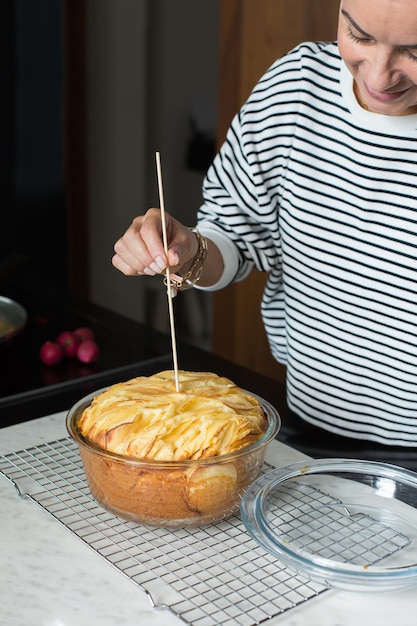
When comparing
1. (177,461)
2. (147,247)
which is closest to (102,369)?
(147,247)

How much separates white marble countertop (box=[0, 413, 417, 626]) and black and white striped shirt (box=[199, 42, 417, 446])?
22.6 inches

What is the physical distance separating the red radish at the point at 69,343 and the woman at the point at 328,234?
0.31 meters

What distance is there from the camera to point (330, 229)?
1491 millimetres

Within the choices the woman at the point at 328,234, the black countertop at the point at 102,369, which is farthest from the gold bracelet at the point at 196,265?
the black countertop at the point at 102,369

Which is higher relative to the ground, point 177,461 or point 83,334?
point 177,461

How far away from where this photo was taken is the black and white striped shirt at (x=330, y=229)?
55.9 inches

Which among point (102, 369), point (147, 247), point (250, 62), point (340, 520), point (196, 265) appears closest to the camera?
point (340, 520)

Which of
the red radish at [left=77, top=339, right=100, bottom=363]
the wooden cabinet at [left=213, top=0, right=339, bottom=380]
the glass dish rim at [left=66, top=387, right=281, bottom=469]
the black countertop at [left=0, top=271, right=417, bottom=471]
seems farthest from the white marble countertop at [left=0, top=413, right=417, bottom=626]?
the wooden cabinet at [left=213, top=0, right=339, bottom=380]

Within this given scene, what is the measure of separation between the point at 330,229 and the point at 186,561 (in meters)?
0.70

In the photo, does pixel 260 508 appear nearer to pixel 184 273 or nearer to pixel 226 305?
pixel 184 273

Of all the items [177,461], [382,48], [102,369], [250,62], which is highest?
[382,48]

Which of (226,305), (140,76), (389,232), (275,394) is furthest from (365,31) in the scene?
(140,76)

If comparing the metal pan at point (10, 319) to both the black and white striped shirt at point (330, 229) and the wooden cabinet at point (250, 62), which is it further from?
the wooden cabinet at point (250, 62)

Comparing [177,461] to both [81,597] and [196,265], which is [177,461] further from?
[196,265]
